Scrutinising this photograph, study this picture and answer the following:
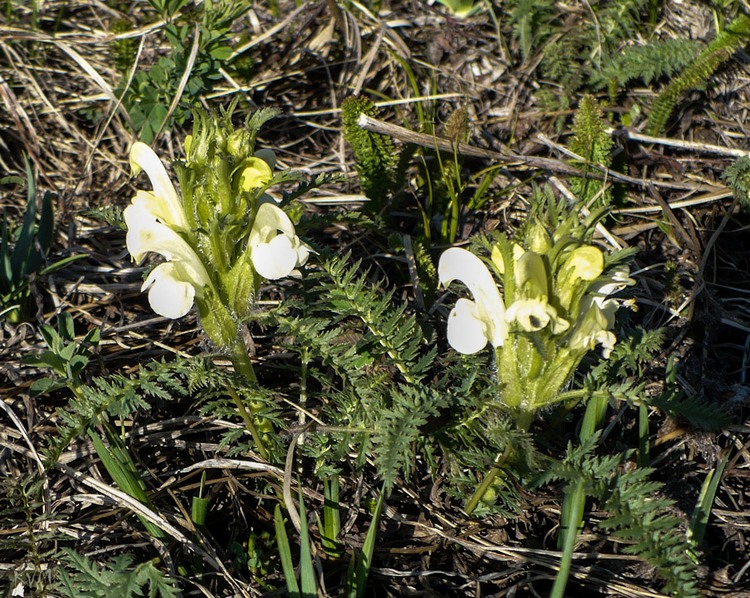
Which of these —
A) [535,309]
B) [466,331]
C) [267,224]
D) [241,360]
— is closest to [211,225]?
[267,224]

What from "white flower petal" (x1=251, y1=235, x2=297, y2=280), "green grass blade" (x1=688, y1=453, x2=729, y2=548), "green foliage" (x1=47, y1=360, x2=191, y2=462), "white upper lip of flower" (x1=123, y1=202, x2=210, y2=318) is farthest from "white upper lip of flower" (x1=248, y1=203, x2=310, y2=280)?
"green grass blade" (x1=688, y1=453, x2=729, y2=548)

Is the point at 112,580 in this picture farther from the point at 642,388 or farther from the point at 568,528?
the point at 642,388

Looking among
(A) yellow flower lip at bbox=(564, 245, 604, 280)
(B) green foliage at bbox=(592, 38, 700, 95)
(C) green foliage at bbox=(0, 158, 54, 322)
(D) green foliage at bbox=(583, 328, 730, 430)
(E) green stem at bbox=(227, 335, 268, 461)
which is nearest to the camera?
(A) yellow flower lip at bbox=(564, 245, 604, 280)

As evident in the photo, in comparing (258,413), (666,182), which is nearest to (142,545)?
(258,413)

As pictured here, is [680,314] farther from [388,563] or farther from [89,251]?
[89,251]

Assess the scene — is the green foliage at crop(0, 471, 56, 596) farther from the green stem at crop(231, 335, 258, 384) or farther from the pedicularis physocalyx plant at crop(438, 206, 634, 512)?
the pedicularis physocalyx plant at crop(438, 206, 634, 512)

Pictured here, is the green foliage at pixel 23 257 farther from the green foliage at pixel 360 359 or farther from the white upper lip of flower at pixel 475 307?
the white upper lip of flower at pixel 475 307
